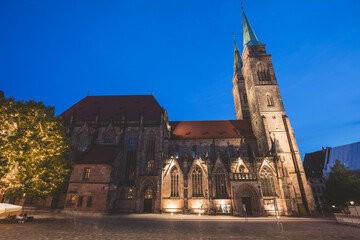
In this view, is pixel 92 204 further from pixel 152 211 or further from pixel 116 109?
pixel 116 109

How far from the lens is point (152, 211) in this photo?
73.0 feet

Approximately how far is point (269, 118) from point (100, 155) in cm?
2713

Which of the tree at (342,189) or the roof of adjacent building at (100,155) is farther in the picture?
the tree at (342,189)

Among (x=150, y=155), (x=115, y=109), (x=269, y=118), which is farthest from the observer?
(x=115, y=109)

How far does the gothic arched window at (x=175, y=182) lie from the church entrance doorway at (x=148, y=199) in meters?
3.28

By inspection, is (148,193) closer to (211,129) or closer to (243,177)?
(243,177)

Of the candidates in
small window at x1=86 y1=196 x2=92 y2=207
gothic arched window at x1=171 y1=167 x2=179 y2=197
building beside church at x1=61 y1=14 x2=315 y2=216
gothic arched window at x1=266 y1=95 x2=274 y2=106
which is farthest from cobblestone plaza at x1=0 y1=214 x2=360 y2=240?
gothic arched window at x1=266 y1=95 x2=274 y2=106

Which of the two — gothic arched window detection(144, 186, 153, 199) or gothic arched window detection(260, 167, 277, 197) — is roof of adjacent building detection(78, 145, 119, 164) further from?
gothic arched window detection(260, 167, 277, 197)

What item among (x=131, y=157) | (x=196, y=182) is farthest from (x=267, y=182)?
(x=131, y=157)

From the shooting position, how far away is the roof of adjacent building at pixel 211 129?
30266 mm

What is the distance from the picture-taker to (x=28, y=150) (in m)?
13.7

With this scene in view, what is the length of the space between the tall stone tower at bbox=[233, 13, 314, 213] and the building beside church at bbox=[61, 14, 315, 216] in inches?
5.3

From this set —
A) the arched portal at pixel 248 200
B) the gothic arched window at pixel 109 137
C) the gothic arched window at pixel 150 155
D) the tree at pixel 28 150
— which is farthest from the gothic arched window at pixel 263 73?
the tree at pixel 28 150

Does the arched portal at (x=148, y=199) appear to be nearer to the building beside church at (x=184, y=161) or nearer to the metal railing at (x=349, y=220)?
→ the building beside church at (x=184, y=161)
